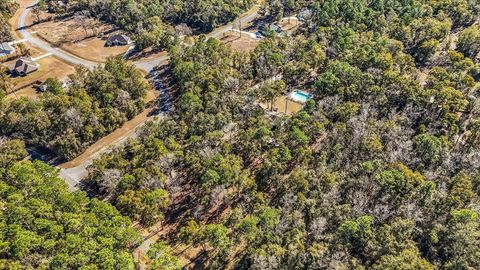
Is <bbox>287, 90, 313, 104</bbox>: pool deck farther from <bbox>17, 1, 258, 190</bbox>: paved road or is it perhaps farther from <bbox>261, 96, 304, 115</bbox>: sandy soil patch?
<bbox>17, 1, 258, 190</bbox>: paved road

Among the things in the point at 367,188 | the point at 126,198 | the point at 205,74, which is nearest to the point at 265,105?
the point at 205,74

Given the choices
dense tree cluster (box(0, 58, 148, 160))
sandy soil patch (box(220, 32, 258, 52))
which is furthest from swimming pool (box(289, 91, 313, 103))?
dense tree cluster (box(0, 58, 148, 160))

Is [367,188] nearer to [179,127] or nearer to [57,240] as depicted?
[179,127]

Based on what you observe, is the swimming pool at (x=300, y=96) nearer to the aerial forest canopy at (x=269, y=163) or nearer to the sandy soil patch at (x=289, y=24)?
the aerial forest canopy at (x=269, y=163)

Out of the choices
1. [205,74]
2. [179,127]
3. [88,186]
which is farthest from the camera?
[205,74]

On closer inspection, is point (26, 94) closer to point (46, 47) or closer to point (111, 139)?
point (46, 47)

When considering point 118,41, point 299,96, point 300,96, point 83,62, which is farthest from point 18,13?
point 300,96
